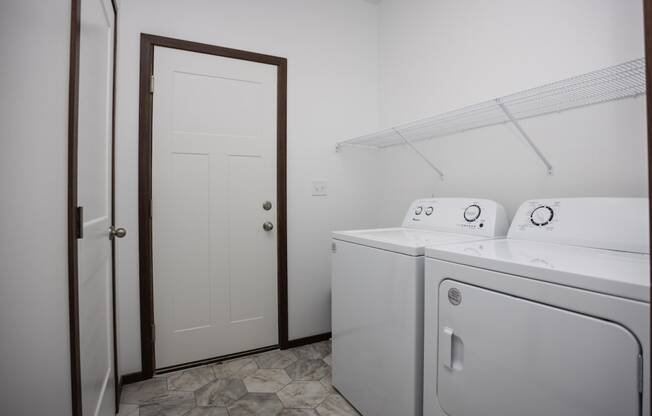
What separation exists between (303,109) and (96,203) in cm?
146

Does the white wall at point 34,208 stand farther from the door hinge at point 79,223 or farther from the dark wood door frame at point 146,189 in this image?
the dark wood door frame at point 146,189

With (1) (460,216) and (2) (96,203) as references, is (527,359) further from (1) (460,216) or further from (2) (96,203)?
(2) (96,203)

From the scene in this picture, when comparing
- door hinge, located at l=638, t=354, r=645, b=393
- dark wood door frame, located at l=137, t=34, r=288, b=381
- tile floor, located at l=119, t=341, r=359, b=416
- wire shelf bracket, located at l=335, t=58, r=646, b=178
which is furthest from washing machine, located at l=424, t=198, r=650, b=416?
dark wood door frame, located at l=137, t=34, r=288, b=381

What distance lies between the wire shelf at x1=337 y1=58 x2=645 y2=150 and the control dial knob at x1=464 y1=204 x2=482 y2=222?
43 centimetres

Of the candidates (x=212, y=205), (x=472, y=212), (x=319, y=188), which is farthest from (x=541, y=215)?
(x=212, y=205)

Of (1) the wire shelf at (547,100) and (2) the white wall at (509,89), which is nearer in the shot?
(1) the wire shelf at (547,100)

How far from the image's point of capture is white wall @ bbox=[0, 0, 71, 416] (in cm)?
74

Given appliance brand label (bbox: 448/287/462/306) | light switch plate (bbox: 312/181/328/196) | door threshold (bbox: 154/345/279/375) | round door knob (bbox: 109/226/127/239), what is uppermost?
light switch plate (bbox: 312/181/328/196)

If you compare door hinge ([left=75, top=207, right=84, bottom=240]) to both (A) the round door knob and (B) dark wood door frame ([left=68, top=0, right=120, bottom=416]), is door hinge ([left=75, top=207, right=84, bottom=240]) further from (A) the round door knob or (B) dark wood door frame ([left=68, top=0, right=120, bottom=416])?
(A) the round door knob

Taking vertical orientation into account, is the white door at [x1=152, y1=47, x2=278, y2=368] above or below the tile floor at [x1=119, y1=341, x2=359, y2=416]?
above

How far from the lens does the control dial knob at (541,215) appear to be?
1276 millimetres

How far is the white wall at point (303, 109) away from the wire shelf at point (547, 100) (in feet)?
1.94

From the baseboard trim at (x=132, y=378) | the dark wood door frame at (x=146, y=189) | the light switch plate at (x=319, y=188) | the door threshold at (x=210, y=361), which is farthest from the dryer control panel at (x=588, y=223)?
the baseboard trim at (x=132, y=378)

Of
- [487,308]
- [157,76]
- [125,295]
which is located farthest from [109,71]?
[487,308]
